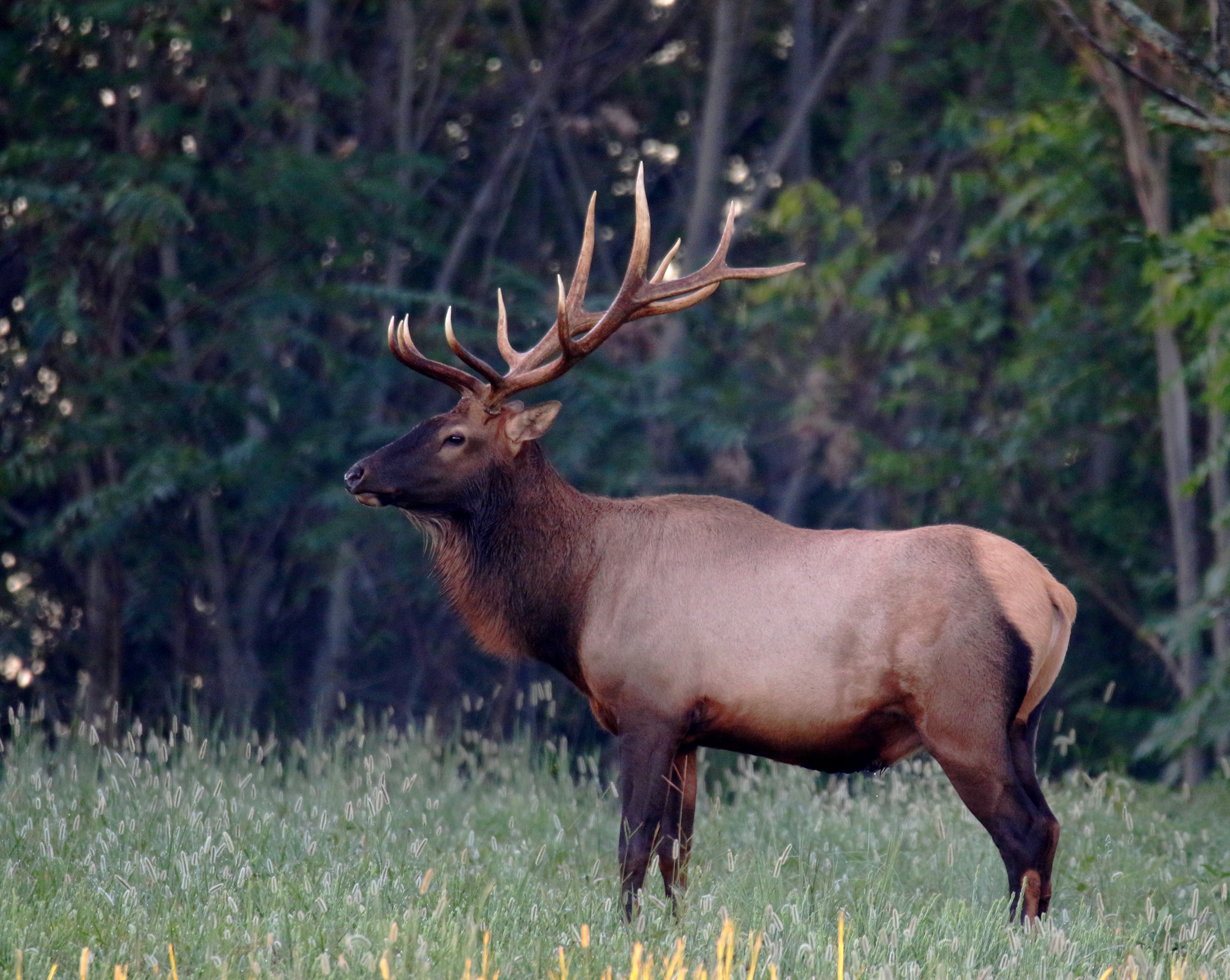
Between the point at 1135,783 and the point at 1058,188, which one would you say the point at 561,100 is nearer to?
the point at 1058,188

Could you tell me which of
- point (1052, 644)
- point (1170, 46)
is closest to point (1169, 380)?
point (1170, 46)

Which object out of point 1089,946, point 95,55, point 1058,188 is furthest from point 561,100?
point 1089,946

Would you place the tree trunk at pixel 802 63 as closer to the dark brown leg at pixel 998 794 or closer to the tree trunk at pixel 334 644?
the tree trunk at pixel 334 644

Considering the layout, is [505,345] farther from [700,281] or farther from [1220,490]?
[1220,490]

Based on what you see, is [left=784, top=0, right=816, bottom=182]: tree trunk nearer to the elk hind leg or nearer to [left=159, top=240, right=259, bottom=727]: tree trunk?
[left=159, top=240, right=259, bottom=727]: tree trunk

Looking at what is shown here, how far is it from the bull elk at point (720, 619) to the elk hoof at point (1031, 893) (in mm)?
11

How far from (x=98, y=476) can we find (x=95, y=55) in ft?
10.3

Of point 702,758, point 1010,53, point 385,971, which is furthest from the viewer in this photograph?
point 1010,53

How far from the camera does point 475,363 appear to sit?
19.4 ft

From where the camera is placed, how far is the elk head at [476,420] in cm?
585

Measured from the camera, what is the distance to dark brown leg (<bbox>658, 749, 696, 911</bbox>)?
17.5ft

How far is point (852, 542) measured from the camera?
5.38 metres

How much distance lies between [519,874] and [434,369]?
6.75 ft

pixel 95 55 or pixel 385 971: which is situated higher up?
pixel 95 55
